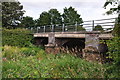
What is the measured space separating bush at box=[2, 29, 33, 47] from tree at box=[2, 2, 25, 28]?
1228 centimetres

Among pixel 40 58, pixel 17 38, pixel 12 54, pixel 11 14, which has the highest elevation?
pixel 11 14

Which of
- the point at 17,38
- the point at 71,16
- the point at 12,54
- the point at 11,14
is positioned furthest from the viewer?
the point at 71,16

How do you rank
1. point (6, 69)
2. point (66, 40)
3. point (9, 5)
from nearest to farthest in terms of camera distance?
point (6, 69) → point (66, 40) → point (9, 5)

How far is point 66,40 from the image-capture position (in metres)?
15.5

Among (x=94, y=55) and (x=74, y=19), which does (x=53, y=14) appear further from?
(x=94, y=55)

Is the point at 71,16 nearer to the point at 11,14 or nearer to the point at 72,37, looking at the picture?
the point at 11,14

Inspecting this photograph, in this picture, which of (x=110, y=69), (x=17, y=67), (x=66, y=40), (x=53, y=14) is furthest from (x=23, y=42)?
(x=53, y=14)

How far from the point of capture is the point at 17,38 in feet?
65.3

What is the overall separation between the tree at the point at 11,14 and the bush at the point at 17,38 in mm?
12283

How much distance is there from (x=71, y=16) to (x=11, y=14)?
54.0 ft

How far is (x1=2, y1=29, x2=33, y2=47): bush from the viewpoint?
19656mm

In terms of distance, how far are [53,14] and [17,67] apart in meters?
37.2

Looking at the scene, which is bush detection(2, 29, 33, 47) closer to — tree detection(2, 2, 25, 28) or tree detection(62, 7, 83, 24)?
tree detection(2, 2, 25, 28)

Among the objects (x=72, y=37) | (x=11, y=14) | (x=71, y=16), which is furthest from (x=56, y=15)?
(x=72, y=37)
